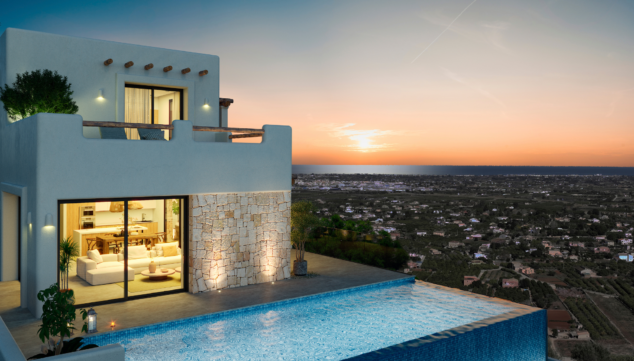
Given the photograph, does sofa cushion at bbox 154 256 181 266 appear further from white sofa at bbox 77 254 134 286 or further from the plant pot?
the plant pot

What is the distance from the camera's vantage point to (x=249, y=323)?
27.7 feet

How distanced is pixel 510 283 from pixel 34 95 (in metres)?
18.1

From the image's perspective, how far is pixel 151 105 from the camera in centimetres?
1302

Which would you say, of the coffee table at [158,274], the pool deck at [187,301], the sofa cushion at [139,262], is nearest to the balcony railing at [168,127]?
the sofa cushion at [139,262]

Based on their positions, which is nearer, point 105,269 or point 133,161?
point 133,161

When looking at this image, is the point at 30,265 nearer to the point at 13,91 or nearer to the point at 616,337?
the point at 13,91

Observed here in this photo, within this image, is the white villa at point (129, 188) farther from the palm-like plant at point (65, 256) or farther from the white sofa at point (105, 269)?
the palm-like plant at point (65, 256)

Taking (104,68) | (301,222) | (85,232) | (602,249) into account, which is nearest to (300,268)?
(301,222)

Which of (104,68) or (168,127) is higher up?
(104,68)

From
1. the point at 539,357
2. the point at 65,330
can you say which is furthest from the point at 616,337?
the point at 65,330

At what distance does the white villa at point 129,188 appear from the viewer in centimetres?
845

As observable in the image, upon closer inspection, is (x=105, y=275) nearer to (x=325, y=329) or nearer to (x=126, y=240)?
(x=126, y=240)

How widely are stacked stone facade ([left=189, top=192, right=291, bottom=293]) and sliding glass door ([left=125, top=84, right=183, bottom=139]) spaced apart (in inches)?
128

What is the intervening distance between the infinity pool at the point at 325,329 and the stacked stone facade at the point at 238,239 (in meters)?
1.75
